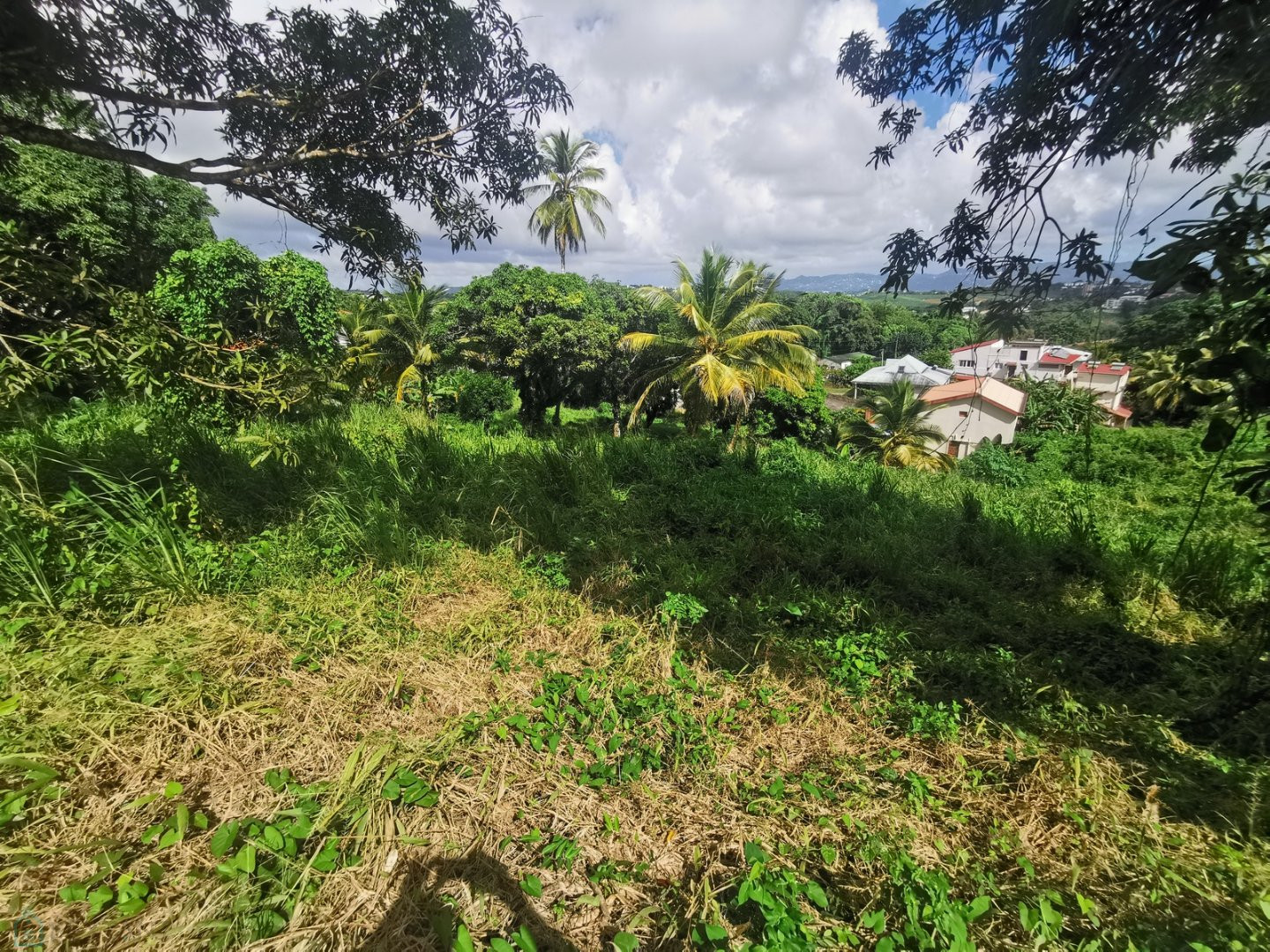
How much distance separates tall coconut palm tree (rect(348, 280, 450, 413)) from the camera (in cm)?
1822

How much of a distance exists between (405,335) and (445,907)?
67.6 feet

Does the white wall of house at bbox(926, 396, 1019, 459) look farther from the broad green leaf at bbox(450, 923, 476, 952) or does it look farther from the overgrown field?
the broad green leaf at bbox(450, 923, 476, 952)

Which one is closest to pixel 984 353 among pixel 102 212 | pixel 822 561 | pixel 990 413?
pixel 822 561

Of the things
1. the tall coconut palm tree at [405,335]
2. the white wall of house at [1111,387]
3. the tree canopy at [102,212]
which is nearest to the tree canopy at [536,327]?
the tall coconut palm tree at [405,335]

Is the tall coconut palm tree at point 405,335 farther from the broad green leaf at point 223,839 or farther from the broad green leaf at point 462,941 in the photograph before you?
the broad green leaf at point 462,941

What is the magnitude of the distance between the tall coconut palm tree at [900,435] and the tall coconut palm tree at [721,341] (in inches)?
168

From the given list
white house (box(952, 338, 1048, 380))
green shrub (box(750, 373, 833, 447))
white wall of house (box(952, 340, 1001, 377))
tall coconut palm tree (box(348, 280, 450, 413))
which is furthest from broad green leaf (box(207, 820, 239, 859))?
tall coconut palm tree (box(348, 280, 450, 413))

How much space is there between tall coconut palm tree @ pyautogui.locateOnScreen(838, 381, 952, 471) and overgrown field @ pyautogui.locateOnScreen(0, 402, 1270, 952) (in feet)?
41.6

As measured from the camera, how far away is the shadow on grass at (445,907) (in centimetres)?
157

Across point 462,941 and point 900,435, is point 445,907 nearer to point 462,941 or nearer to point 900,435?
point 462,941

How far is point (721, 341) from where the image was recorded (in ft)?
45.6

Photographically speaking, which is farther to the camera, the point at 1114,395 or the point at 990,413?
the point at 990,413

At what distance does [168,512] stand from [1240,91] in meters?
5.56

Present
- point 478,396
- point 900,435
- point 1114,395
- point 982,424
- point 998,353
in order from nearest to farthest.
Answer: point 998,353
point 478,396
point 900,435
point 1114,395
point 982,424
